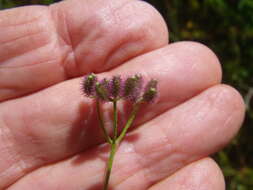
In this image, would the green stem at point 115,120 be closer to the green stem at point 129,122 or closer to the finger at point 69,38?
the green stem at point 129,122

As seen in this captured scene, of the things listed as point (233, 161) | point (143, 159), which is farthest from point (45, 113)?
point (233, 161)

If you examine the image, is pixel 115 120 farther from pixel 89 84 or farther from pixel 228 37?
pixel 228 37

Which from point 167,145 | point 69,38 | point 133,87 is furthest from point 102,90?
point 167,145

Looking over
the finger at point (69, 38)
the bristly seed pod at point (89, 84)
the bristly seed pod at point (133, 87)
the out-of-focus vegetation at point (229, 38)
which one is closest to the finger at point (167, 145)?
the bristly seed pod at point (133, 87)

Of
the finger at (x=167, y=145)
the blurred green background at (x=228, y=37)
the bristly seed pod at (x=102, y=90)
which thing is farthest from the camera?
the blurred green background at (x=228, y=37)

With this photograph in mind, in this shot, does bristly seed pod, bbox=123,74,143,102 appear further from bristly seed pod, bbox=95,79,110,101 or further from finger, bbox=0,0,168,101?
finger, bbox=0,0,168,101

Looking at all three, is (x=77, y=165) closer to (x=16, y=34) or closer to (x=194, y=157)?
(x=194, y=157)

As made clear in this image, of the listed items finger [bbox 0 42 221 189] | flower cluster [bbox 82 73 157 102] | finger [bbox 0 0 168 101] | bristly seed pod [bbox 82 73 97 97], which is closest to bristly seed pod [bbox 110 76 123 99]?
flower cluster [bbox 82 73 157 102]
